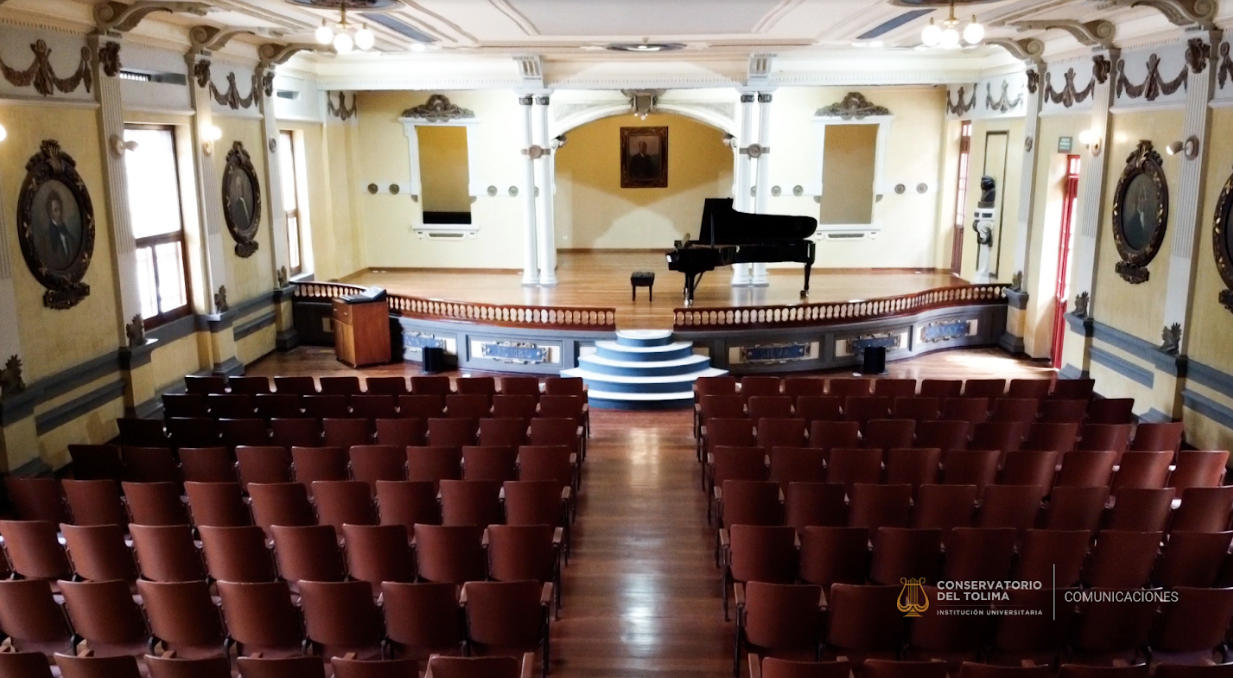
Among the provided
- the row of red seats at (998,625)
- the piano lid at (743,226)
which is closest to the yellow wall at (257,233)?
the piano lid at (743,226)

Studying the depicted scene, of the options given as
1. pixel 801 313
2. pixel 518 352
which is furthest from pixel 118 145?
pixel 801 313

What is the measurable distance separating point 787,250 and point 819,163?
3947mm

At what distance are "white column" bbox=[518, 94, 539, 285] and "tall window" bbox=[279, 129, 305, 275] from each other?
385 centimetres

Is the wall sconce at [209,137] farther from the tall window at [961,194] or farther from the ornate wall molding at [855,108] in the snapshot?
the tall window at [961,194]

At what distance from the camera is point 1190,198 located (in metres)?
9.02

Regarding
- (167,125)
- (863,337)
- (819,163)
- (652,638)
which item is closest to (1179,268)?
(863,337)

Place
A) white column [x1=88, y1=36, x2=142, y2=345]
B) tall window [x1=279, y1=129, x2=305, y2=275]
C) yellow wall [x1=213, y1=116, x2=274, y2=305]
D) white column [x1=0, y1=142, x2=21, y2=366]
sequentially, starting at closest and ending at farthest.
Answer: white column [x1=0, y1=142, x2=21, y2=366]
white column [x1=88, y1=36, x2=142, y2=345]
yellow wall [x1=213, y1=116, x2=274, y2=305]
tall window [x1=279, y1=129, x2=305, y2=275]

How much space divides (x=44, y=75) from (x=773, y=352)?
8.89 m

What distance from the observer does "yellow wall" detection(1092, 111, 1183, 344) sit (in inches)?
373

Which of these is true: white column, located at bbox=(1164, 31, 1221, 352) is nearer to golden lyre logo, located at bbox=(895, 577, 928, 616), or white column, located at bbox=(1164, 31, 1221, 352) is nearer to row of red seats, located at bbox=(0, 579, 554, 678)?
golden lyre logo, located at bbox=(895, 577, 928, 616)

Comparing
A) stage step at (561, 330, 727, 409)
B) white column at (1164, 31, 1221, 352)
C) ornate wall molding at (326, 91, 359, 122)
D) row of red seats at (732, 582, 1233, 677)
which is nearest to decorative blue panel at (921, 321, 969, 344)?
stage step at (561, 330, 727, 409)

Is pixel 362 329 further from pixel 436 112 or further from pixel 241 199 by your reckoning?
pixel 436 112

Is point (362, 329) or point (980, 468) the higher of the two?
point (362, 329)

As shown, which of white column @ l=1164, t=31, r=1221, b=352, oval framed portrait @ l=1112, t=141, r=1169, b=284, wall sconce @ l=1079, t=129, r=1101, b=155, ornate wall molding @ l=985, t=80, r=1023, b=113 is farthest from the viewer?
ornate wall molding @ l=985, t=80, r=1023, b=113
